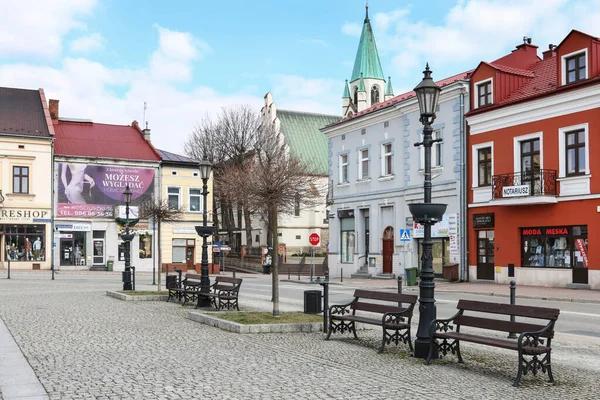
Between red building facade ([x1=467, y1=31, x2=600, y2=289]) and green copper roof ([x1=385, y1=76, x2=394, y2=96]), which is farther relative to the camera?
green copper roof ([x1=385, y1=76, x2=394, y2=96])

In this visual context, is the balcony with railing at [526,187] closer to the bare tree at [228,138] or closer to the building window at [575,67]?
the building window at [575,67]

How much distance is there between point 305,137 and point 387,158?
36.1 meters

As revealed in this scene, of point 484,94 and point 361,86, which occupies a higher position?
point 361,86

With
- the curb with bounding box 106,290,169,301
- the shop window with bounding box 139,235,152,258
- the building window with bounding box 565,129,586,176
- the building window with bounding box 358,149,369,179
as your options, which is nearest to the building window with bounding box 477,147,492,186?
the building window with bounding box 565,129,586,176

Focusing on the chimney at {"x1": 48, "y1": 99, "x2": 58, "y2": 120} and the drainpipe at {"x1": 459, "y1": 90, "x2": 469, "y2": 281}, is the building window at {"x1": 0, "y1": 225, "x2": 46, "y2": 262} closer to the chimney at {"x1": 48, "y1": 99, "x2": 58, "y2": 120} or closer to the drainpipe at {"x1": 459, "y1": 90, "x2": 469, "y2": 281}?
the chimney at {"x1": 48, "y1": 99, "x2": 58, "y2": 120}

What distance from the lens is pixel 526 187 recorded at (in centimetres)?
2920

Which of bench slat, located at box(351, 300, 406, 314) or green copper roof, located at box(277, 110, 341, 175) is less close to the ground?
green copper roof, located at box(277, 110, 341, 175)

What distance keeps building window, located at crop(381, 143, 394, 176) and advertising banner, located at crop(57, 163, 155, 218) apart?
20006mm

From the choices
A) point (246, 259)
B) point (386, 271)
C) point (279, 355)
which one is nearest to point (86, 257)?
point (246, 259)

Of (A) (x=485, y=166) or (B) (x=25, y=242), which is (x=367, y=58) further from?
(A) (x=485, y=166)

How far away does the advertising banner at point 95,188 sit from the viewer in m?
48.3

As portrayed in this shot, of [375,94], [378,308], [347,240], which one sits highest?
[375,94]

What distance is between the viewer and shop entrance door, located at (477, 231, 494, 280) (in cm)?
3212

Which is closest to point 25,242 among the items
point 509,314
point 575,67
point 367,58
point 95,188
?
point 95,188
